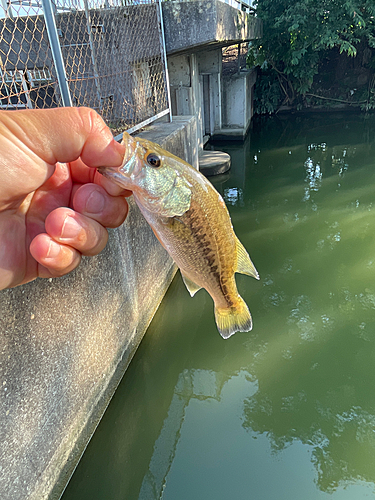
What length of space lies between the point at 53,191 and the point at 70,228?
0.99ft

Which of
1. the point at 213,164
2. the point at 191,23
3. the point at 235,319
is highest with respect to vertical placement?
the point at 191,23

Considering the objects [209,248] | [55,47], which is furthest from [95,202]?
[55,47]

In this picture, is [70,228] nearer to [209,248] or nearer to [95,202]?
[95,202]

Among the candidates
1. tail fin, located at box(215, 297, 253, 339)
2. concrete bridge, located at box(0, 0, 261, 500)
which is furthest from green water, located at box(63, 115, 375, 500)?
tail fin, located at box(215, 297, 253, 339)

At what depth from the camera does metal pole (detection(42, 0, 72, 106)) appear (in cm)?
234

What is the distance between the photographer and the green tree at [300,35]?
1091 centimetres

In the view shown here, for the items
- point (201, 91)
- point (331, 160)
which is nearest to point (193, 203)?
point (331, 160)

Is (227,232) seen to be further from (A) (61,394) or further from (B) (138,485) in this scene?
(B) (138,485)

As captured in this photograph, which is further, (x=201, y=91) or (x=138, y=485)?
(x=201, y=91)

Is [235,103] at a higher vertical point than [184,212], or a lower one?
lower

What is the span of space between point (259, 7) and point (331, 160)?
747 centimetres

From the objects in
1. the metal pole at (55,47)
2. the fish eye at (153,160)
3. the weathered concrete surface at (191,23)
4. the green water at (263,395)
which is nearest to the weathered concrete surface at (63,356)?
the green water at (263,395)

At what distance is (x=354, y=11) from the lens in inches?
413

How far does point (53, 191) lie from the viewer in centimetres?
174
